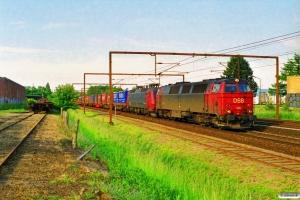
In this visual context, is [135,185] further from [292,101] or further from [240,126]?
[292,101]

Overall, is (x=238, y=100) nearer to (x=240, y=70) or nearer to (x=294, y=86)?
(x=294, y=86)

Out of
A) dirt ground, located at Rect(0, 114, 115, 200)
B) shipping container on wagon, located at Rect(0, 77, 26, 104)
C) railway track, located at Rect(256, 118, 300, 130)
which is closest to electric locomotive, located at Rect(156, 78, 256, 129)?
railway track, located at Rect(256, 118, 300, 130)

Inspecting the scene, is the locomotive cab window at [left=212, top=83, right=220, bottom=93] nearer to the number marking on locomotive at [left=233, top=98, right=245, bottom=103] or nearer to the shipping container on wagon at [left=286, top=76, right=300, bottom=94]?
the number marking on locomotive at [left=233, top=98, right=245, bottom=103]

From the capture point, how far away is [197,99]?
81.5 ft

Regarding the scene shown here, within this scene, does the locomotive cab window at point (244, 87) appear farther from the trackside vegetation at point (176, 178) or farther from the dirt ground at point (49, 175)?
the dirt ground at point (49, 175)

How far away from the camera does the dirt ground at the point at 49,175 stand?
777cm

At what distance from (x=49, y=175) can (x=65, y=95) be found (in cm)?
3220

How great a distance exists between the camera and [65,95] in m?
41.2

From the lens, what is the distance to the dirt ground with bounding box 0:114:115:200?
25.5ft

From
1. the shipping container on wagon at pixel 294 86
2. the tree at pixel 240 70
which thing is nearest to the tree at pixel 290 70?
the tree at pixel 240 70

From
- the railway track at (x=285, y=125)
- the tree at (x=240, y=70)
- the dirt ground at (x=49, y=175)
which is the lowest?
the dirt ground at (x=49, y=175)

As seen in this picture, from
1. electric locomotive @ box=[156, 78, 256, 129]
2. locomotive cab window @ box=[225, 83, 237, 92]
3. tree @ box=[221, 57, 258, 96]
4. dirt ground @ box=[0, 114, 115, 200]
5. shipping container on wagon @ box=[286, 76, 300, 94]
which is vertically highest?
tree @ box=[221, 57, 258, 96]

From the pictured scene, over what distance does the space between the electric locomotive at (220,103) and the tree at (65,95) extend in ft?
57.9

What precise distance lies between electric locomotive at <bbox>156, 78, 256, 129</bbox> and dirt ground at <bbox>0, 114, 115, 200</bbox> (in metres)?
10.0
